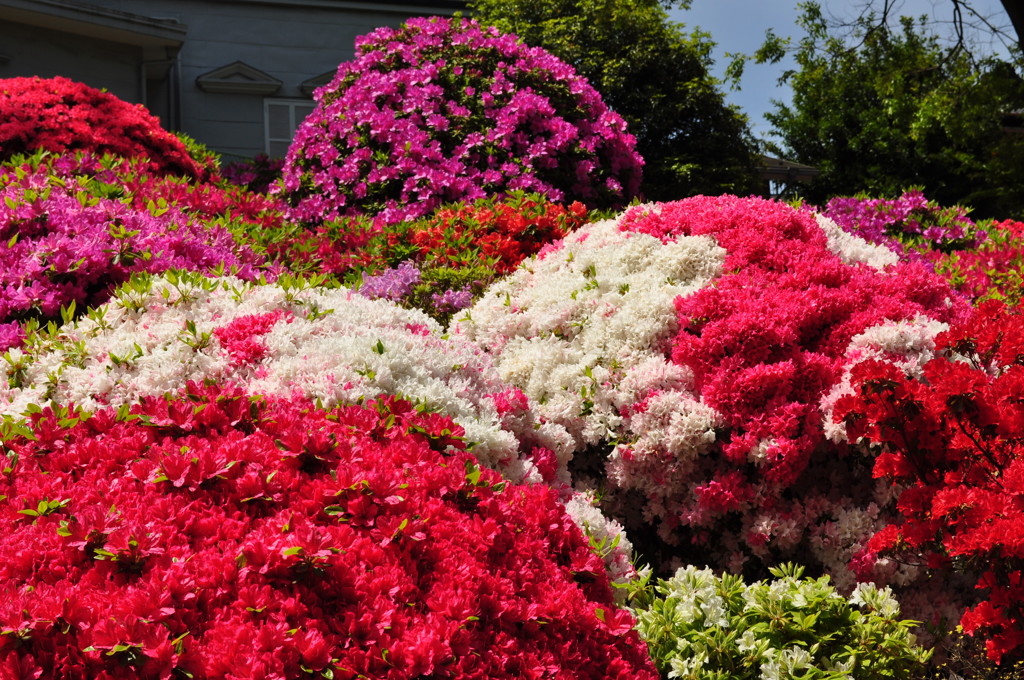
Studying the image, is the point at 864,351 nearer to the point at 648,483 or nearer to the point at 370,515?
the point at 648,483

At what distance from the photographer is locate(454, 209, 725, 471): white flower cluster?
4.59 meters

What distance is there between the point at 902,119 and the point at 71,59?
23.2 metres

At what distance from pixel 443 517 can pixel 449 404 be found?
87 centimetres

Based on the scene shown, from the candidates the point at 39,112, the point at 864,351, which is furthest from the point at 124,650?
the point at 39,112

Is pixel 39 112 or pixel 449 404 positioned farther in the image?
pixel 39 112

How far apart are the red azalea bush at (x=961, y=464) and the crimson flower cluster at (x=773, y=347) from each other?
0.63 m

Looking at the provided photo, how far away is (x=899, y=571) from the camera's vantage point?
4.16 metres

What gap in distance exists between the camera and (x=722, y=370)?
15.0ft

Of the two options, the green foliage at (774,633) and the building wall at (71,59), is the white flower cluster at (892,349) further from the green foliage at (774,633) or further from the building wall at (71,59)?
the building wall at (71,59)

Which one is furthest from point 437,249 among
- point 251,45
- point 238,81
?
point 251,45

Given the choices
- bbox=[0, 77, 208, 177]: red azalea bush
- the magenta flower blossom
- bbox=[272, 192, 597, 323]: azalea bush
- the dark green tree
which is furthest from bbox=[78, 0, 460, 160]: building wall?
the magenta flower blossom

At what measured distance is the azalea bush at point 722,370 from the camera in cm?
442

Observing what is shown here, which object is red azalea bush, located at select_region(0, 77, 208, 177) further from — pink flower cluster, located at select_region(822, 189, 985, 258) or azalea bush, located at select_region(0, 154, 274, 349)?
pink flower cluster, located at select_region(822, 189, 985, 258)

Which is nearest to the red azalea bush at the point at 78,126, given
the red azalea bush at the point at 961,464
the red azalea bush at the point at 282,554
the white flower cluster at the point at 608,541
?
the red azalea bush at the point at 282,554
